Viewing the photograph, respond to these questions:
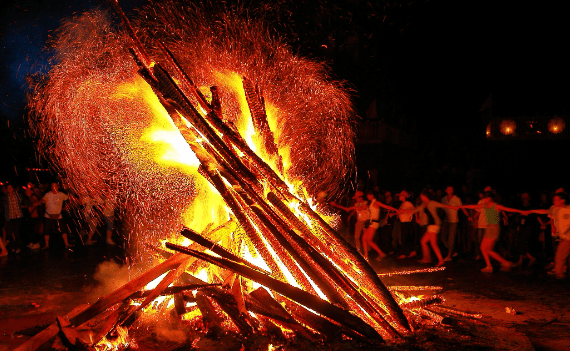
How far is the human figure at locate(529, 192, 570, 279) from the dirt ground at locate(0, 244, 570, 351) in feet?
1.02

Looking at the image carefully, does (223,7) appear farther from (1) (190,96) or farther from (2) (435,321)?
(2) (435,321)

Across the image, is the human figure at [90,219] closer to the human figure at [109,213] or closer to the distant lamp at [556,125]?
the human figure at [109,213]

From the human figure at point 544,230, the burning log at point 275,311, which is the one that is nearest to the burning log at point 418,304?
the burning log at point 275,311

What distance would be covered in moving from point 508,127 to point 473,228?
67.3 ft

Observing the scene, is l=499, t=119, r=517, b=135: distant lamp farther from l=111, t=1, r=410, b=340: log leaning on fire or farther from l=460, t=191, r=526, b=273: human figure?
l=111, t=1, r=410, b=340: log leaning on fire

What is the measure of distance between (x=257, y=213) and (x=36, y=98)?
414cm

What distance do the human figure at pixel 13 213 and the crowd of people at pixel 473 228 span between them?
8.81 m

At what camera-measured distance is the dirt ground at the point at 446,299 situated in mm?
5375

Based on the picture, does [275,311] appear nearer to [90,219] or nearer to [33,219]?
[90,219]

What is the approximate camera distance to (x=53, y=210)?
42.0 feet

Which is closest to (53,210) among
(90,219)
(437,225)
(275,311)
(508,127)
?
(90,219)

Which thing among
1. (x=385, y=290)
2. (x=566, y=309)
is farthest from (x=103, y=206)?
(x=566, y=309)

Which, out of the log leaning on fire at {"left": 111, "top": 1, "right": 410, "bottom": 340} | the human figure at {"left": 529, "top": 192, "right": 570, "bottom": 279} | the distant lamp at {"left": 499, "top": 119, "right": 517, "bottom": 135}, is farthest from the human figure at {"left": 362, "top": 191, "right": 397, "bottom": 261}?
the distant lamp at {"left": 499, "top": 119, "right": 517, "bottom": 135}

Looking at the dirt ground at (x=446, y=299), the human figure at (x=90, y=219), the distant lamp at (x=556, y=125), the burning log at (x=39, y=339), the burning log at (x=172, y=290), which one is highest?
the distant lamp at (x=556, y=125)
